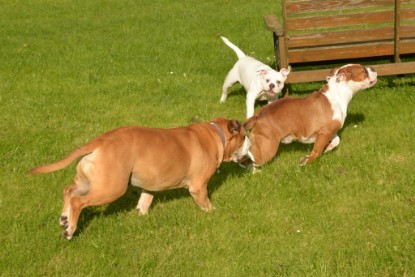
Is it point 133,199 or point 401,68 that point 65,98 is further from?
point 401,68

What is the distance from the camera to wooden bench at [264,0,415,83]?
31.4 feet

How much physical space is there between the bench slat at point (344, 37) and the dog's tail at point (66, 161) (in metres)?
5.52

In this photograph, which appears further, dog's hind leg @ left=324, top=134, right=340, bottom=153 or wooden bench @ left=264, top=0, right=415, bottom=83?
wooden bench @ left=264, top=0, right=415, bottom=83

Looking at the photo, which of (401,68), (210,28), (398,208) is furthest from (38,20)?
(398,208)

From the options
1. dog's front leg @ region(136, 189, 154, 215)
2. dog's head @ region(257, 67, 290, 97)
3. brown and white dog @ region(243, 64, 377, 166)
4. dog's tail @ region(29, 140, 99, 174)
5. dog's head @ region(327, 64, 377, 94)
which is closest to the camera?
dog's tail @ region(29, 140, 99, 174)

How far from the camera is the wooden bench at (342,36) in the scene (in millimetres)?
9562

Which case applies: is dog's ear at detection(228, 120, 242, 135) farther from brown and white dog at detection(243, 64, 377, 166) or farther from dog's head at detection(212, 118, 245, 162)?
brown and white dog at detection(243, 64, 377, 166)

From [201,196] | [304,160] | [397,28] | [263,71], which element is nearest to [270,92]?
[263,71]

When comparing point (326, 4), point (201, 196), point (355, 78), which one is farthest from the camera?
point (326, 4)

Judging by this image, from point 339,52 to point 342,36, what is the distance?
269 mm

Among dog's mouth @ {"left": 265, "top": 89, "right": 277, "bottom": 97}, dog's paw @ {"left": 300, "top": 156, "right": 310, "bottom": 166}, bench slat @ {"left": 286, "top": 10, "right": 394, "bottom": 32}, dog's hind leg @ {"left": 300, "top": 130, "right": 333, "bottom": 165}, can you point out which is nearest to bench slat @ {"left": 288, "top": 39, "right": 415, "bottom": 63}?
bench slat @ {"left": 286, "top": 10, "right": 394, "bottom": 32}

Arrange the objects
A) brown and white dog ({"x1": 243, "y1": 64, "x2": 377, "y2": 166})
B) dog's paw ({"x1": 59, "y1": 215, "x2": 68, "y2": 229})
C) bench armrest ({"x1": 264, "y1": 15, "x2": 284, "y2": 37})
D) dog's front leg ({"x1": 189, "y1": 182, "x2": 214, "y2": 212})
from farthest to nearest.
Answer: bench armrest ({"x1": 264, "y1": 15, "x2": 284, "y2": 37})
brown and white dog ({"x1": 243, "y1": 64, "x2": 377, "y2": 166})
dog's front leg ({"x1": 189, "y1": 182, "x2": 214, "y2": 212})
dog's paw ({"x1": 59, "y1": 215, "x2": 68, "y2": 229})

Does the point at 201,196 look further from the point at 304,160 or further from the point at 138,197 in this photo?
the point at 304,160

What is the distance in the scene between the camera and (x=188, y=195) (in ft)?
21.5
